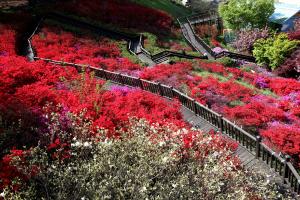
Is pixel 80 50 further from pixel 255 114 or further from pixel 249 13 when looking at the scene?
pixel 249 13

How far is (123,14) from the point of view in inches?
1811

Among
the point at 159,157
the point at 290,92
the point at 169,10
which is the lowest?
the point at 290,92

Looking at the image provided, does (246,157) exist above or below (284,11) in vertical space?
below

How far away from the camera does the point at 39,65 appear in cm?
2792

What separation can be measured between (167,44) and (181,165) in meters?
30.5

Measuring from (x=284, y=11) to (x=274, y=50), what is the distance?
1869cm

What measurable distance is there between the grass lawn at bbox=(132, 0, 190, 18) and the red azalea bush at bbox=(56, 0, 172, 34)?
4746 mm

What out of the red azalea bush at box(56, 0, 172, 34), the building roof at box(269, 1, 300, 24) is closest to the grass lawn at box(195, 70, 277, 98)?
the red azalea bush at box(56, 0, 172, 34)

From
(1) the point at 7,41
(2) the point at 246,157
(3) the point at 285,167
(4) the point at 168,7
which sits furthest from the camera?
(4) the point at 168,7

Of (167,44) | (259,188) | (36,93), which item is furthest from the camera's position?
(167,44)

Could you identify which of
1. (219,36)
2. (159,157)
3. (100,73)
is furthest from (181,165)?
(219,36)

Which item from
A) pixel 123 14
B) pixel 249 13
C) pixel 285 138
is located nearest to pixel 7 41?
pixel 123 14

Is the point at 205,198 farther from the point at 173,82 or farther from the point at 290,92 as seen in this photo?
the point at 290,92

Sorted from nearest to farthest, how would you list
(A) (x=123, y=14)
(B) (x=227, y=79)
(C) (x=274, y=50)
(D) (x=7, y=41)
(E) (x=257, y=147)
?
(E) (x=257, y=147), (D) (x=7, y=41), (B) (x=227, y=79), (C) (x=274, y=50), (A) (x=123, y=14)
